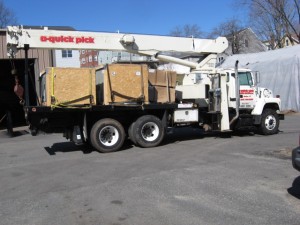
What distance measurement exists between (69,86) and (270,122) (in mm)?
7561

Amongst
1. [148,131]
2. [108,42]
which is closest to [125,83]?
[148,131]

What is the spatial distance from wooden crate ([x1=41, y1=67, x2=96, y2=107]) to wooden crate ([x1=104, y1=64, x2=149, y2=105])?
1.51ft

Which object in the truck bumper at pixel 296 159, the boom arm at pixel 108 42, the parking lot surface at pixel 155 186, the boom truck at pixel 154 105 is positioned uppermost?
the boom arm at pixel 108 42

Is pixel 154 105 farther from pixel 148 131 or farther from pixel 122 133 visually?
pixel 122 133

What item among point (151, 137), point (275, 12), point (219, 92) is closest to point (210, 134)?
point (219, 92)

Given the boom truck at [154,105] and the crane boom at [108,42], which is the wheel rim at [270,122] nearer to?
the boom truck at [154,105]

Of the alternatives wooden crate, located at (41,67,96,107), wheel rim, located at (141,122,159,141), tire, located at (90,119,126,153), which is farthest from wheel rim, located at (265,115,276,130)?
wooden crate, located at (41,67,96,107)

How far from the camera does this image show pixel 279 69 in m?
28.5

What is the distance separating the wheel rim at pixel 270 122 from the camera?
589 inches

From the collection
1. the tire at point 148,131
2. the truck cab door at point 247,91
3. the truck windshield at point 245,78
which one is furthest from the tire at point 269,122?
the tire at point 148,131

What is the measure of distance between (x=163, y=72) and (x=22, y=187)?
259 inches

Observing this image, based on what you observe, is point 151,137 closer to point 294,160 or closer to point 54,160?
point 54,160

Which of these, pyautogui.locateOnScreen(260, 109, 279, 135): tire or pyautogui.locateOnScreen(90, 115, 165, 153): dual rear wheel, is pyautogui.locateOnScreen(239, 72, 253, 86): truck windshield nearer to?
pyautogui.locateOnScreen(260, 109, 279, 135): tire

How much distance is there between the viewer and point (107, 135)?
12.4m
